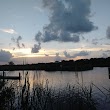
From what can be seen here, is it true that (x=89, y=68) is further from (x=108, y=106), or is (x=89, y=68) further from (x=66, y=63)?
(x=108, y=106)

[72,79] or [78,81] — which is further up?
[78,81]

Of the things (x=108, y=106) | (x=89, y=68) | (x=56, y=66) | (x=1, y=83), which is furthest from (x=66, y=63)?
(x=1, y=83)

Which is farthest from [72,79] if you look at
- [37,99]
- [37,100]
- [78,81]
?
[37,100]

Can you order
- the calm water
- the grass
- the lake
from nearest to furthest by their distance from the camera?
the grass → the lake → the calm water

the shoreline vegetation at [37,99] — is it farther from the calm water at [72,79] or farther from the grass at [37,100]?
the calm water at [72,79]

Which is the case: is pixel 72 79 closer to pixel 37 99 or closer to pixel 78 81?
pixel 78 81

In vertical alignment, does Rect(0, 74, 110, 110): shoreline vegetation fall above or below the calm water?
above

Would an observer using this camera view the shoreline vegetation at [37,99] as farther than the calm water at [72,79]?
No

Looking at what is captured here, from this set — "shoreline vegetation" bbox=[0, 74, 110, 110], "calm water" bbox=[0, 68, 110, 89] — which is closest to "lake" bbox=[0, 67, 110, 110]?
"calm water" bbox=[0, 68, 110, 89]

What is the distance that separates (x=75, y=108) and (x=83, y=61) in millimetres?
142805

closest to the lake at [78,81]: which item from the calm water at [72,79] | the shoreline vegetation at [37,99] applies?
the calm water at [72,79]

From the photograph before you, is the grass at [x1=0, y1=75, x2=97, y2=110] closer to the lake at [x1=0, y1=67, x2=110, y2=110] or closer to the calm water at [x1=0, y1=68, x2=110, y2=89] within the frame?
the lake at [x1=0, y1=67, x2=110, y2=110]

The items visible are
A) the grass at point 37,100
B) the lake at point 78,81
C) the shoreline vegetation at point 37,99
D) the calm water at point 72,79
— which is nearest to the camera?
the grass at point 37,100

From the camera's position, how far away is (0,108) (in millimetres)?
12422
